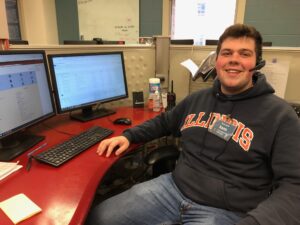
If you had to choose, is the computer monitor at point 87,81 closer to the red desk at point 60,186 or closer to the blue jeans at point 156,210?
the red desk at point 60,186

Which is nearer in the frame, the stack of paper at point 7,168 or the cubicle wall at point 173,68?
the stack of paper at point 7,168

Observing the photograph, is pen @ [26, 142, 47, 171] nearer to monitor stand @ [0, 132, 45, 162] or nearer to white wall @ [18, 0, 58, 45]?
monitor stand @ [0, 132, 45, 162]

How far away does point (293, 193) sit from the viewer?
0.91 meters

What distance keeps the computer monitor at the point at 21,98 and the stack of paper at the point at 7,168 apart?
6 cm

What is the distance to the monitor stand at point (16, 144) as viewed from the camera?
1.10m

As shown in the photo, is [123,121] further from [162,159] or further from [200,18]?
[200,18]

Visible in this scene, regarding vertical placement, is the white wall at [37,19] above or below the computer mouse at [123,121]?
above

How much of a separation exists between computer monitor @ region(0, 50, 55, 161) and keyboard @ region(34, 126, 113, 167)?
14 centimetres

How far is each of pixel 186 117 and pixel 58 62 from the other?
2.51 feet

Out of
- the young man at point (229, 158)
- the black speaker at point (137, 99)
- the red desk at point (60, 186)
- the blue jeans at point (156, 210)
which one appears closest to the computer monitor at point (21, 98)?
the red desk at point (60, 186)

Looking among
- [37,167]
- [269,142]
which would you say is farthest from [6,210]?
[269,142]

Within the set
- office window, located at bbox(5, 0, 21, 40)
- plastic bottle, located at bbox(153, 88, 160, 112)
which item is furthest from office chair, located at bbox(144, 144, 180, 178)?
office window, located at bbox(5, 0, 21, 40)

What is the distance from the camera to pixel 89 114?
1.68m

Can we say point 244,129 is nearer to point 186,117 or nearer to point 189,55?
point 186,117
